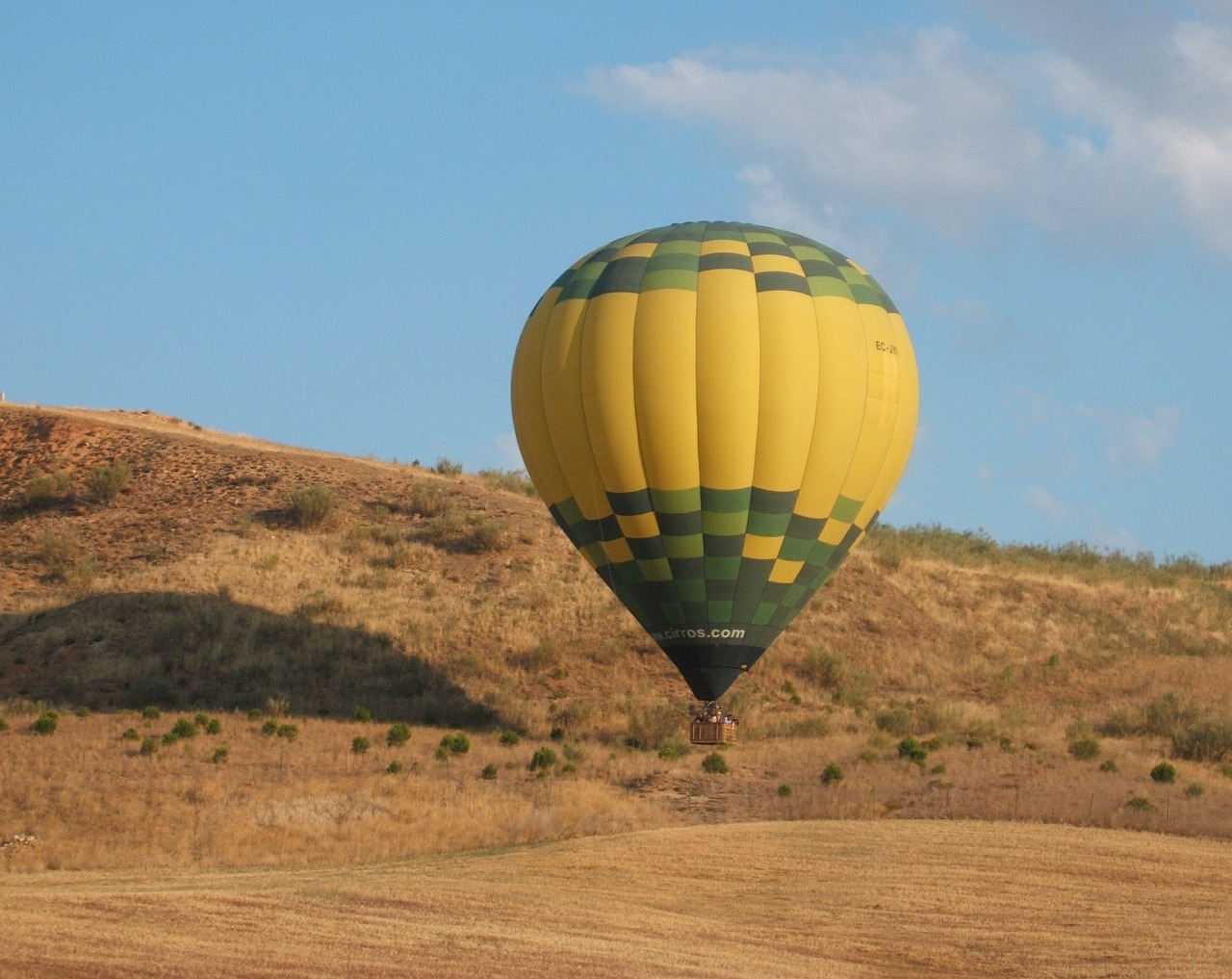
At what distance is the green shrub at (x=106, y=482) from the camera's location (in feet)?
194

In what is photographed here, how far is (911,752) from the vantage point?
40906 millimetres

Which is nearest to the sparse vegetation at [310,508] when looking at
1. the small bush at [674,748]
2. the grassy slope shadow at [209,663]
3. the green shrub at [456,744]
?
the grassy slope shadow at [209,663]

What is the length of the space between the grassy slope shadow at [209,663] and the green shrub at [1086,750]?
14.6 meters

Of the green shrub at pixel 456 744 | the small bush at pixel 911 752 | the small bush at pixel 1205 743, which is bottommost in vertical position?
the green shrub at pixel 456 744

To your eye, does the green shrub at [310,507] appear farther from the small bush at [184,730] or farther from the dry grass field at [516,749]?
the small bush at [184,730]

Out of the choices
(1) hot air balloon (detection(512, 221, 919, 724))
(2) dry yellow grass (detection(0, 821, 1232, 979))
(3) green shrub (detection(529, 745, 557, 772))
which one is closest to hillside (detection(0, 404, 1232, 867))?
(3) green shrub (detection(529, 745, 557, 772))

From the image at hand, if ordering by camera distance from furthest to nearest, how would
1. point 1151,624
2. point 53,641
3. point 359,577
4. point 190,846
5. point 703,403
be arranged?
point 1151,624
point 359,577
point 53,641
point 703,403
point 190,846

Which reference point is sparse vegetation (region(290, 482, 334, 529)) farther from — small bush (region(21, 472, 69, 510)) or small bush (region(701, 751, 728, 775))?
small bush (region(701, 751, 728, 775))

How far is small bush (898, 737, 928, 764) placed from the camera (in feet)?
133

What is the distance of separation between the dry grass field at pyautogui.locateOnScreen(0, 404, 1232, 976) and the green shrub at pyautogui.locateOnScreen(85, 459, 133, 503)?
0.15m

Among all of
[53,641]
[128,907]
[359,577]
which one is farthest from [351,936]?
[359,577]

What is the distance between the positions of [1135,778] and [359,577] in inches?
990

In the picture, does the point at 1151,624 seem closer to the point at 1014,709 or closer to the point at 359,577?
the point at 1014,709

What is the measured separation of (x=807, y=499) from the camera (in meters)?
35.4
